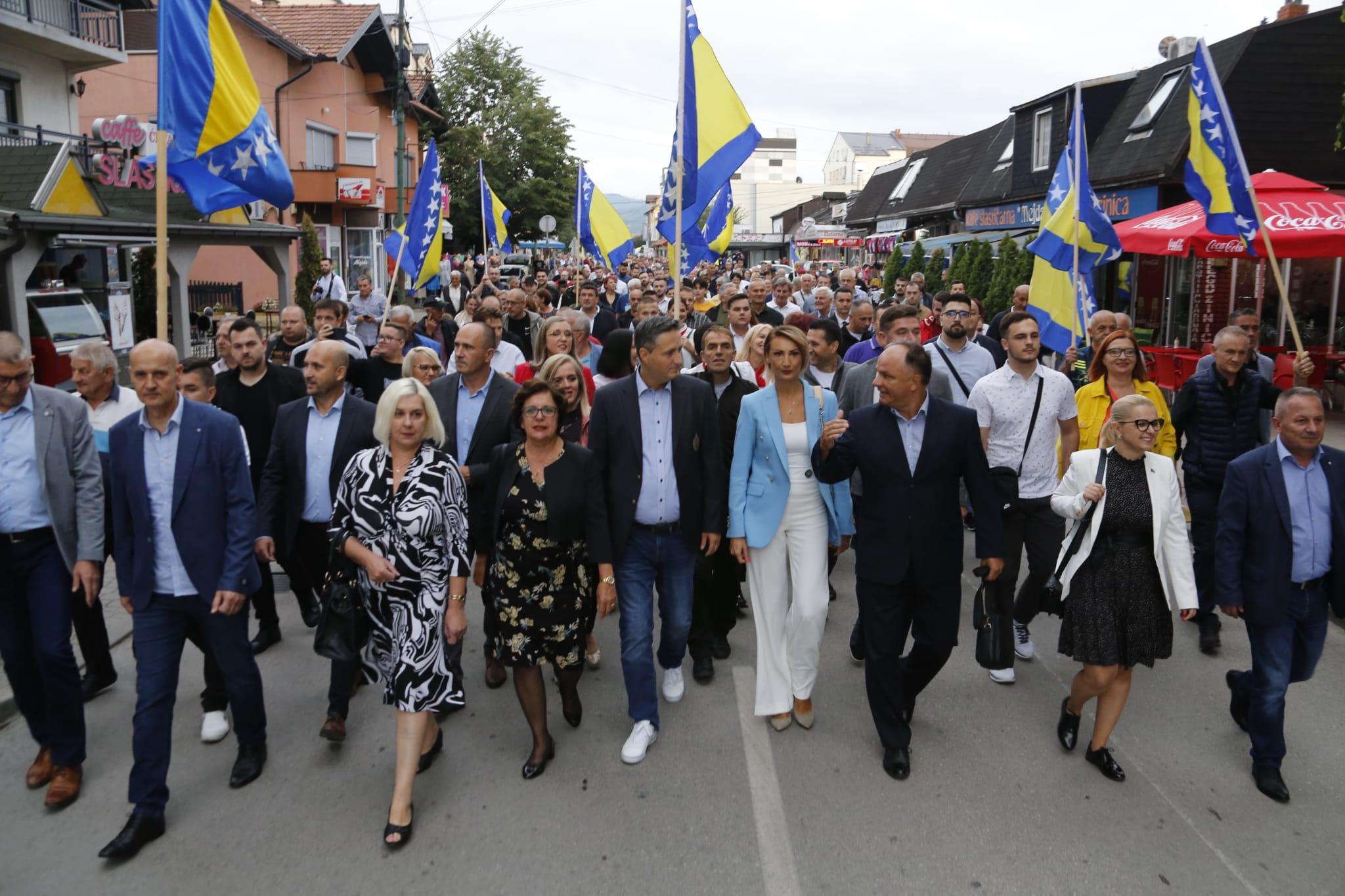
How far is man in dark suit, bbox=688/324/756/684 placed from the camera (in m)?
5.92

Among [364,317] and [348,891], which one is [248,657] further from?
[364,317]

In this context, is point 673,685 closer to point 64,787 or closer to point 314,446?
point 314,446

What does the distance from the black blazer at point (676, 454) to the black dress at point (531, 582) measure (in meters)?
0.34

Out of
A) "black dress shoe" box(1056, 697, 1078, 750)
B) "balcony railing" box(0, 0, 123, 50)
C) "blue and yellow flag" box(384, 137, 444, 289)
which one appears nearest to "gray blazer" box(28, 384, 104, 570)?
"black dress shoe" box(1056, 697, 1078, 750)

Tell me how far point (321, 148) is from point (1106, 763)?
107ft

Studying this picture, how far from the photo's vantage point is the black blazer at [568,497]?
14.9ft

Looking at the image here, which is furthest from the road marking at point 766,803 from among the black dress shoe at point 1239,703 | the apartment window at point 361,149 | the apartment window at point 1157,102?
the apartment window at point 361,149

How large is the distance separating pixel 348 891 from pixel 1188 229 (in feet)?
40.0

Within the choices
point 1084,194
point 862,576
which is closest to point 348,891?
point 862,576

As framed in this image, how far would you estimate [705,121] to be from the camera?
341 inches

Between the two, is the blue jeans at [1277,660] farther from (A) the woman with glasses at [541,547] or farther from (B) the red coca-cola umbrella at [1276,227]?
(B) the red coca-cola umbrella at [1276,227]

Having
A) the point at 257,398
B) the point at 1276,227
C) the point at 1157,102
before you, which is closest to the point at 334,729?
the point at 257,398

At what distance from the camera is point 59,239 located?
14.4 metres

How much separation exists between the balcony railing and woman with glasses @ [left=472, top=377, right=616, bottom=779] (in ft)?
57.4
